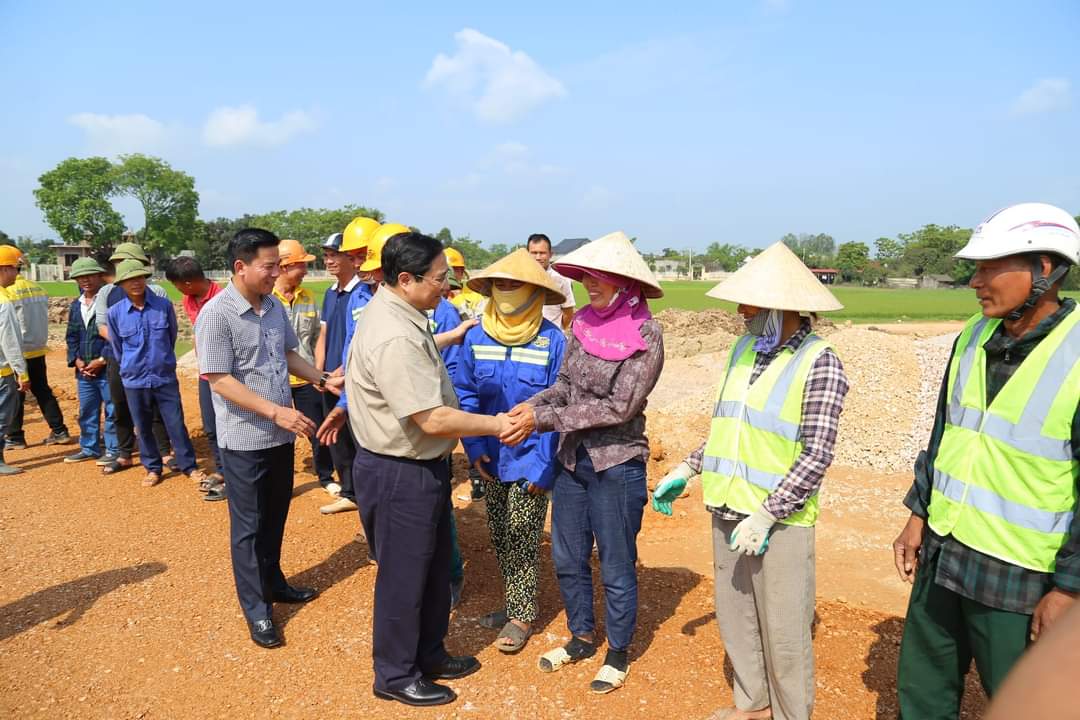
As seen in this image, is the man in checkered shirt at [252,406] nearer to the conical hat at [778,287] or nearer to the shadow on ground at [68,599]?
the shadow on ground at [68,599]

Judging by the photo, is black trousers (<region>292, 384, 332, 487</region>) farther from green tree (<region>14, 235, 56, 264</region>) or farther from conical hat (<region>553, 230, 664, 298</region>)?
green tree (<region>14, 235, 56, 264</region>)

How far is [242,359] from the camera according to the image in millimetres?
3936

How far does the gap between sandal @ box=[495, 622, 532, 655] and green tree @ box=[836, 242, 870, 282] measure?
9002 centimetres

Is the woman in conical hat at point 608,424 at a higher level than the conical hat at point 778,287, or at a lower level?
lower

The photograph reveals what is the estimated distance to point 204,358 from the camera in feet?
12.4

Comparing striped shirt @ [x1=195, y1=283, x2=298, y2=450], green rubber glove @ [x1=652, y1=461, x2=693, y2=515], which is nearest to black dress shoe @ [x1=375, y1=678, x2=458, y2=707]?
green rubber glove @ [x1=652, y1=461, x2=693, y2=515]

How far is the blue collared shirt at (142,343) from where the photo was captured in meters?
6.59

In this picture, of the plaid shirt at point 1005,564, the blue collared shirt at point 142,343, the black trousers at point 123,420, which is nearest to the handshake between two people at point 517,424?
the plaid shirt at point 1005,564

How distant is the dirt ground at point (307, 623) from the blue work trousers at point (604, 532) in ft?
1.29

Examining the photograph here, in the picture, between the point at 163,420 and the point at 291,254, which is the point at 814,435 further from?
the point at 163,420

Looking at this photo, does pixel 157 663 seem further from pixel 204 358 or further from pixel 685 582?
pixel 685 582

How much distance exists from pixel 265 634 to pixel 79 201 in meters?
71.3

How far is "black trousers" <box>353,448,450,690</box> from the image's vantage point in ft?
10.7

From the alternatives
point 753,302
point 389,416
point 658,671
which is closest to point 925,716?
point 658,671
